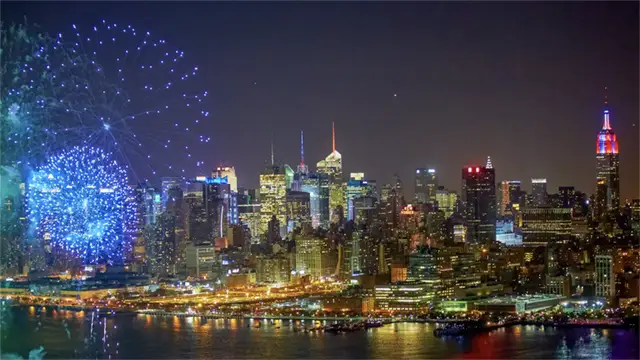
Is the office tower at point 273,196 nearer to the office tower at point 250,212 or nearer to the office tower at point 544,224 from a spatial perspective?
the office tower at point 250,212

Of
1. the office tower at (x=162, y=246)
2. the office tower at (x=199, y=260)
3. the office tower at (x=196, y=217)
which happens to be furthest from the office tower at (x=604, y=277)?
the office tower at (x=196, y=217)

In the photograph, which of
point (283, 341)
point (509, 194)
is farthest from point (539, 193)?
point (283, 341)

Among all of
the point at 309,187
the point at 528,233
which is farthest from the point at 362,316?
the point at 309,187

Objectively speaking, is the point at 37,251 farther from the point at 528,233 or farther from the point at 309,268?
the point at 528,233

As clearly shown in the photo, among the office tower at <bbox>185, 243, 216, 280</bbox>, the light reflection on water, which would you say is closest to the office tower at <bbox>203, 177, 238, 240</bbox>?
the office tower at <bbox>185, 243, 216, 280</bbox>

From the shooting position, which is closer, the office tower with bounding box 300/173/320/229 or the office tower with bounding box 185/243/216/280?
the office tower with bounding box 185/243/216/280

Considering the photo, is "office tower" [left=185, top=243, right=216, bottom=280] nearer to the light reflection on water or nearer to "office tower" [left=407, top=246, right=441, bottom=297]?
"office tower" [left=407, top=246, right=441, bottom=297]
